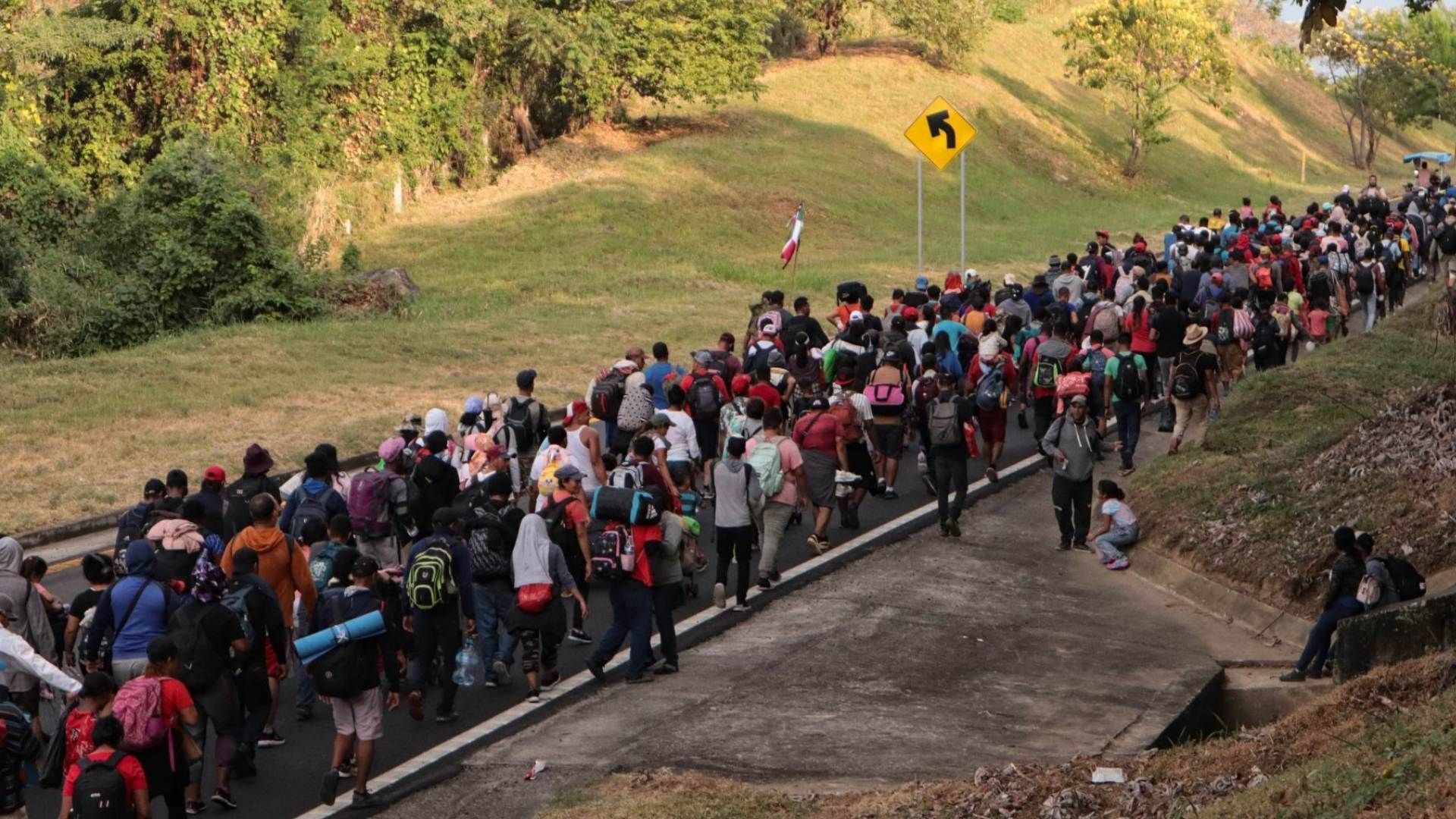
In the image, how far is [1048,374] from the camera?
18.5 meters

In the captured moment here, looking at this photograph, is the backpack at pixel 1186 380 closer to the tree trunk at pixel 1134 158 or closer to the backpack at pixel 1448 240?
the backpack at pixel 1448 240

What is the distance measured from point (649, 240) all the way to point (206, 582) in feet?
94.8

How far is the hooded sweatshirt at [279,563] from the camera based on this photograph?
11195mm

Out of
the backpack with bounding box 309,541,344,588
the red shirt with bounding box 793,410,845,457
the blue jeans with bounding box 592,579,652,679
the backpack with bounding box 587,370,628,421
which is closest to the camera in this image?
the backpack with bounding box 309,541,344,588

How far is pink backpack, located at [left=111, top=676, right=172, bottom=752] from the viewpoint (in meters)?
8.70

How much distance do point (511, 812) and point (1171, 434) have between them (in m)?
12.1

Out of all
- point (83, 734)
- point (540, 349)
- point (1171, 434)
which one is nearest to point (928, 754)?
point (83, 734)

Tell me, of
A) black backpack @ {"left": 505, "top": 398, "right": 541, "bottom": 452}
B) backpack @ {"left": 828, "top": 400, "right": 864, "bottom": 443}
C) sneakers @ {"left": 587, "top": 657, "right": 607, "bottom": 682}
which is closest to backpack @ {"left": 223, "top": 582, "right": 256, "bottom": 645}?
sneakers @ {"left": 587, "top": 657, "right": 607, "bottom": 682}

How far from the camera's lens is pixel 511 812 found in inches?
382

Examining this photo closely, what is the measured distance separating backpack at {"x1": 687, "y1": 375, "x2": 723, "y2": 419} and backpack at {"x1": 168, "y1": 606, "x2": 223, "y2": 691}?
7561 mm

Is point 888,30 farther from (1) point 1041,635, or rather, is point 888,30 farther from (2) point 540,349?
(1) point 1041,635

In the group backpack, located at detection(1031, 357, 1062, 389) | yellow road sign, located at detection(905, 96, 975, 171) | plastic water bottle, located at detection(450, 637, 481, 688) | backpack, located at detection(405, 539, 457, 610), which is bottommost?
plastic water bottle, located at detection(450, 637, 481, 688)

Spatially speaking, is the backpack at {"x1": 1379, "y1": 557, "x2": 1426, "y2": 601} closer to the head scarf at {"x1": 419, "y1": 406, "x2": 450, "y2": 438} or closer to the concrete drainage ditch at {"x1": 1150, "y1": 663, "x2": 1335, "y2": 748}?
the concrete drainage ditch at {"x1": 1150, "y1": 663, "x2": 1335, "y2": 748}

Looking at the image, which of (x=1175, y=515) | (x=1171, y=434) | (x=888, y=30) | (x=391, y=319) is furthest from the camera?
(x=888, y=30)
